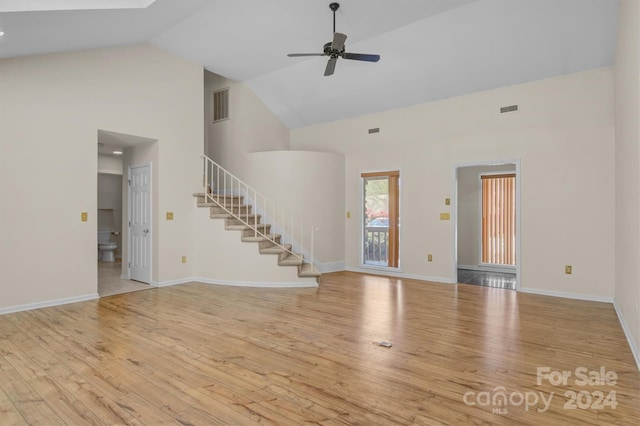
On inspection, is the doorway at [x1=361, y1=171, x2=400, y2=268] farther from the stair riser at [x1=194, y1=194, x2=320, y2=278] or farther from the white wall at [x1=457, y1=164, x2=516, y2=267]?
the white wall at [x1=457, y1=164, x2=516, y2=267]

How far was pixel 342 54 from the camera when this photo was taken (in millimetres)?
4805

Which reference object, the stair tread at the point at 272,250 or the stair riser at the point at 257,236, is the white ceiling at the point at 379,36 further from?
the stair tread at the point at 272,250

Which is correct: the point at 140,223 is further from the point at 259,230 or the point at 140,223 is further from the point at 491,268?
the point at 491,268

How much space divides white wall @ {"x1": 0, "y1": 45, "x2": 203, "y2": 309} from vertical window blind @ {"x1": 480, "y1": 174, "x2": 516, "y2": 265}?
6.21m

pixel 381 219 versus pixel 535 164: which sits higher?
pixel 535 164

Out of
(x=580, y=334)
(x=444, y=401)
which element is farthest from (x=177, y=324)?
(x=580, y=334)

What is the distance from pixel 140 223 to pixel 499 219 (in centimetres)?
706

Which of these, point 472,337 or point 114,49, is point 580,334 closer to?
point 472,337

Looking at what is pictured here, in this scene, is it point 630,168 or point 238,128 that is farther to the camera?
point 238,128

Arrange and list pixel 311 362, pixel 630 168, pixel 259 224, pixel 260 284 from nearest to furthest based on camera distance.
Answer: pixel 311 362
pixel 630 168
pixel 260 284
pixel 259 224

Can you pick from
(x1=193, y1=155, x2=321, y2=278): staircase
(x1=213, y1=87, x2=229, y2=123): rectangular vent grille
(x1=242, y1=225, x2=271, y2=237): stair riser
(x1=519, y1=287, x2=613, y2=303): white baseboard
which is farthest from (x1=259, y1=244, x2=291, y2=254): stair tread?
(x1=519, y1=287, x2=613, y2=303): white baseboard

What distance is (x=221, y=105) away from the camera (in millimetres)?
8086

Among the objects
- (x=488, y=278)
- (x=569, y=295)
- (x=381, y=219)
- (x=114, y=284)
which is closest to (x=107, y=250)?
(x=114, y=284)

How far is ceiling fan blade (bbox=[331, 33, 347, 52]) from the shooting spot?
4.52 m
